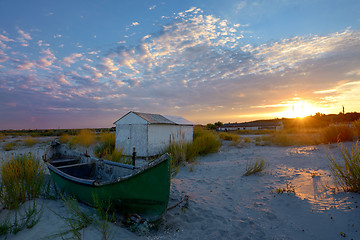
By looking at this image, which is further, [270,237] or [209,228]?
[209,228]

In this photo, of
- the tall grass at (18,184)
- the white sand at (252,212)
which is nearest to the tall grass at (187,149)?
the white sand at (252,212)

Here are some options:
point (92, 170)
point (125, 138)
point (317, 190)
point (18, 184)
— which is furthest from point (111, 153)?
point (317, 190)

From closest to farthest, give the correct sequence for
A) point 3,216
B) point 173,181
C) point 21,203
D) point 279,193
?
1. point 3,216
2. point 21,203
3. point 279,193
4. point 173,181

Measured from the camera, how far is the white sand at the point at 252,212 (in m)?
3.64

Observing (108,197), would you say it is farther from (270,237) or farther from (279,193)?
(279,193)

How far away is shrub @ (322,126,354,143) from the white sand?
7.18 m

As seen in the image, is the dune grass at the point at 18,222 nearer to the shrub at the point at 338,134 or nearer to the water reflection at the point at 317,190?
the water reflection at the point at 317,190

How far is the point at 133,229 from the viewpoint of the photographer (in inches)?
149

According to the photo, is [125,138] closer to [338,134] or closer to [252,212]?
[252,212]

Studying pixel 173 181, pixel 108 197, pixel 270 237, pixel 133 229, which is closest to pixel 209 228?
pixel 270 237

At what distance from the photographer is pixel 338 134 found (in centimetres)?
1236

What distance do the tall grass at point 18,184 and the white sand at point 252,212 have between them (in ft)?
1.39

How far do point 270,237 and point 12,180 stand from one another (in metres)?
5.78

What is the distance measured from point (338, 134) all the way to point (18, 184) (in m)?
16.0
